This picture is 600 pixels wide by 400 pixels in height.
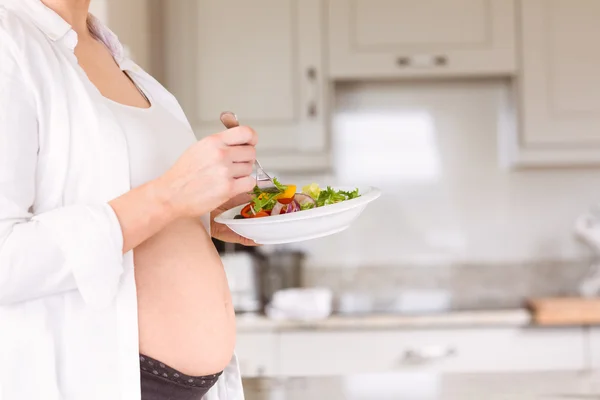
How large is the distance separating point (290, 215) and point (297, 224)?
0.06ft

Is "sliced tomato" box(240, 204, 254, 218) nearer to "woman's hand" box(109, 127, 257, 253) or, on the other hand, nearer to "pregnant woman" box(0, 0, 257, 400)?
"pregnant woman" box(0, 0, 257, 400)

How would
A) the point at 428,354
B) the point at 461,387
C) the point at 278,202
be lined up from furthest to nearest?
the point at 428,354, the point at 461,387, the point at 278,202

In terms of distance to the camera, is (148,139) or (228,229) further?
(228,229)

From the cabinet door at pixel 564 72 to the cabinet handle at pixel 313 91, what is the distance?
2.31 feet

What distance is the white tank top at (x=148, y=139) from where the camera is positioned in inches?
34.1

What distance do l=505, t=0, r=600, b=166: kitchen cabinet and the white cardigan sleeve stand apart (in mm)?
2017

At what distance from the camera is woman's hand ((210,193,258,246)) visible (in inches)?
43.1

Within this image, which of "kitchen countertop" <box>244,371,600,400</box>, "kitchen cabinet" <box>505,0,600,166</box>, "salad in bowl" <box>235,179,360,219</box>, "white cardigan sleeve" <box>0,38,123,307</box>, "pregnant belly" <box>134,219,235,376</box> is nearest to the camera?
"white cardigan sleeve" <box>0,38,123,307</box>

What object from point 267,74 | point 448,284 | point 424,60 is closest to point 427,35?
point 424,60

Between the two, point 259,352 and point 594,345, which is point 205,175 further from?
point 594,345

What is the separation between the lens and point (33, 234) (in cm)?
71

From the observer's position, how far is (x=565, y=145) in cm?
249

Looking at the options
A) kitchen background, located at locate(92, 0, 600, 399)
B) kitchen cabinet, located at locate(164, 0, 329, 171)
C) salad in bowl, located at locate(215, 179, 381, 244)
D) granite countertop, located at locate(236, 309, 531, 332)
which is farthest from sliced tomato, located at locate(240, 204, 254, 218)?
kitchen cabinet, located at locate(164, 0, 329, 171)

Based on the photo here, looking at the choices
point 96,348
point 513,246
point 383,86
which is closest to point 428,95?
point 383,86
